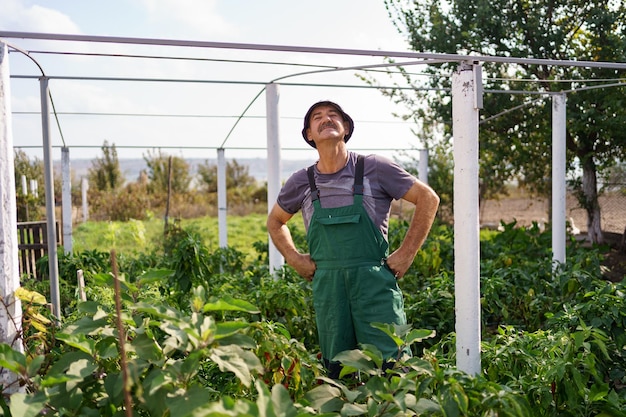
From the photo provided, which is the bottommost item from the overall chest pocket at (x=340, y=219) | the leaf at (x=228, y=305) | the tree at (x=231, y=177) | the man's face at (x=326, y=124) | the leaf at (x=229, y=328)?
the leaf at (x=229, y=328)

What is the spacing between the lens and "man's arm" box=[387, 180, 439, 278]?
9.89 feet

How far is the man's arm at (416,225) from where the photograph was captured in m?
3.01

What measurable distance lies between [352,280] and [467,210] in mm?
622

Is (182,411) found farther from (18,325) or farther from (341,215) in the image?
(341,215)

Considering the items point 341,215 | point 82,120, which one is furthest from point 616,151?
point 341,215

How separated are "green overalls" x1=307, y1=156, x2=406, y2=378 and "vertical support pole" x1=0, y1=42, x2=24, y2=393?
133 centimetres

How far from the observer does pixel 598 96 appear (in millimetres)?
9156

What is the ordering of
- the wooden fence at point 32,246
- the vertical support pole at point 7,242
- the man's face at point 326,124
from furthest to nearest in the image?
the wooden fence at point 32,246
the man's face at point 326,124
the vertical support pole at point 7,242

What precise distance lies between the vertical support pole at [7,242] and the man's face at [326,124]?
1.38 meters

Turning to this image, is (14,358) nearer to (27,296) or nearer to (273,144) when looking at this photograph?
(27,296)

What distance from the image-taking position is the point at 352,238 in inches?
116

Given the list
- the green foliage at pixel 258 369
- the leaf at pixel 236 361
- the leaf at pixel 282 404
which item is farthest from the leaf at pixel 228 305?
the leaf at pixel 282 404

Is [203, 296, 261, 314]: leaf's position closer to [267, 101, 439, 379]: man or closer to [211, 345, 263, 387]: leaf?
[211, 345, 263, 387]: leaf

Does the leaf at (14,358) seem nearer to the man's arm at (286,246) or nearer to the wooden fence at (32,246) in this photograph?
the man's arm at (286,246)
